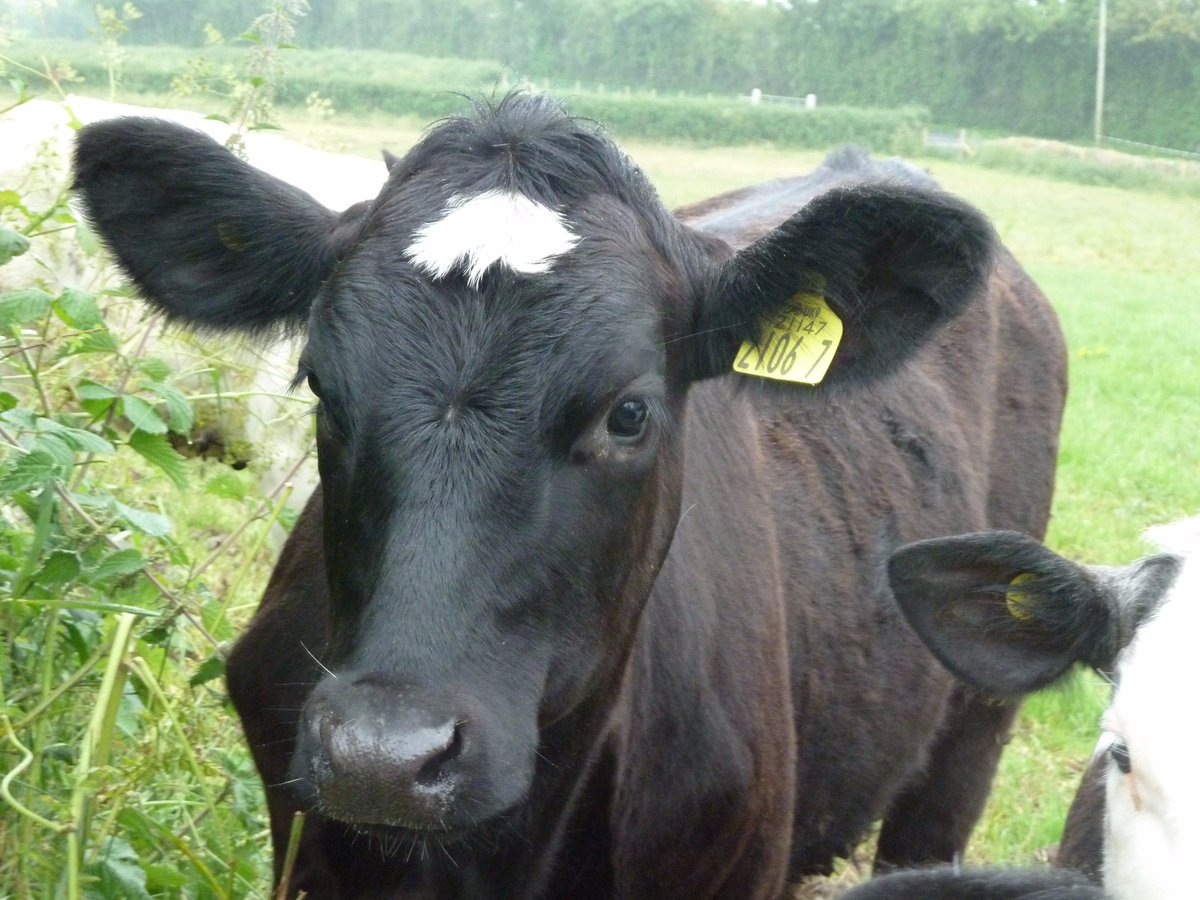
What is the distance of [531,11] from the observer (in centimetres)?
2622

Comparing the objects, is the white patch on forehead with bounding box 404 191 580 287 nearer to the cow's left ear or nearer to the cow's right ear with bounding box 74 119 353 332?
the cow's right ear with bounding box 74 119 353 332

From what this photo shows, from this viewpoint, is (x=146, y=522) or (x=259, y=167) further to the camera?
(x=259, y=167)

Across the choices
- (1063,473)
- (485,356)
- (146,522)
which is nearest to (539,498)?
(485,356)

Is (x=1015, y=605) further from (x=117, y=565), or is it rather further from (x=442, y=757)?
(x=117, y=565)

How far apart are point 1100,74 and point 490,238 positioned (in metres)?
45.7

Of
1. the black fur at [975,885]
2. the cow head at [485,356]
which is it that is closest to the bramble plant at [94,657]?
the cow head at [485,356]

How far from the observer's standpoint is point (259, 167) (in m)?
5.29

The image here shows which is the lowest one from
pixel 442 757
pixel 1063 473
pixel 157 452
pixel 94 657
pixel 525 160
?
Result: pixel 1063 473

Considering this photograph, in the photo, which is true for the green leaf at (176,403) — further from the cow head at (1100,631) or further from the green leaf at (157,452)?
the cow head at (1100,631)

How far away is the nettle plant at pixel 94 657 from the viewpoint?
3.34m

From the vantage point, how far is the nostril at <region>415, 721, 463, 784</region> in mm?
2303

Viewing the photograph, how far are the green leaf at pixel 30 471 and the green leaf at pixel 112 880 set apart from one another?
3.18ft

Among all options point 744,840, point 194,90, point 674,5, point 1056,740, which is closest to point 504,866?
point 744,840

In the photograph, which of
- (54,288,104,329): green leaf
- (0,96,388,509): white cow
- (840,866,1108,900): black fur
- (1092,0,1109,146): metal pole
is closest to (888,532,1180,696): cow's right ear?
(840,866,1108,900): black fur
